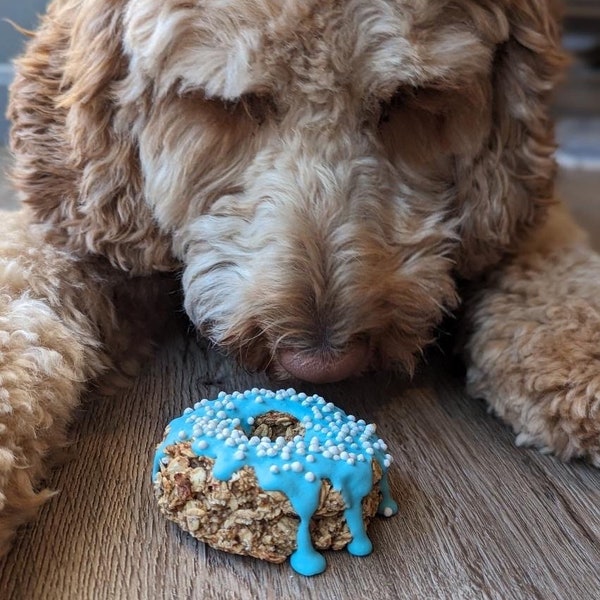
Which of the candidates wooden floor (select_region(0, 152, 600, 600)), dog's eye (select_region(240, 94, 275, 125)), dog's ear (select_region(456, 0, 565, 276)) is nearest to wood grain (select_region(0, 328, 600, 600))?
wooden floor (select_region(0, 152, 600, 600))

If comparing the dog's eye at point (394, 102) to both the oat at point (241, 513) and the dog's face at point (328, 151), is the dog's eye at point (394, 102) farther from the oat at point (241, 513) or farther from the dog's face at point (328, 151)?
the oat at point (241, 513)

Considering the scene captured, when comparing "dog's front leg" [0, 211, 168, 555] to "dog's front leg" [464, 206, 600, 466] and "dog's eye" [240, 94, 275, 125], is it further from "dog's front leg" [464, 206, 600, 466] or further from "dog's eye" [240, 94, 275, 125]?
"dog's front leg" [464, 206, 600, 466]

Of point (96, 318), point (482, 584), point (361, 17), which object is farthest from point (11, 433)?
point (361, 17)

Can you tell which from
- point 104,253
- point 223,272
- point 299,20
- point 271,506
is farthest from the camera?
point 104,253

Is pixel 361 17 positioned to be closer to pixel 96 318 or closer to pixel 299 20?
pixel 299 20

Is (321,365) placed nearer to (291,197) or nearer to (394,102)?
(291,197)
